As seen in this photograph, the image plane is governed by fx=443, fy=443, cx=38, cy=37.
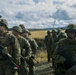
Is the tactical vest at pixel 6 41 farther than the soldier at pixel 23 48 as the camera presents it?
No

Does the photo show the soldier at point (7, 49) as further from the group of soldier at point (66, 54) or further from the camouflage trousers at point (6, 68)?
the group of soldier at point (66, 54)

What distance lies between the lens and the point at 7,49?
1222cm

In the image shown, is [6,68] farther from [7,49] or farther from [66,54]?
[66,54]

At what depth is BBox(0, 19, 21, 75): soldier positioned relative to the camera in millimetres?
12031

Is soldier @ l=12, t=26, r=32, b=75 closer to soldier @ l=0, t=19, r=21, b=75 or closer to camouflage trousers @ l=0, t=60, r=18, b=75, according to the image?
soldier @ l=0, t=19, r=21, b=75

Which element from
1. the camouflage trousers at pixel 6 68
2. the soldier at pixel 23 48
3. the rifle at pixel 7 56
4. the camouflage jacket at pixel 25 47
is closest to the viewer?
the rifle at pixel 7 56

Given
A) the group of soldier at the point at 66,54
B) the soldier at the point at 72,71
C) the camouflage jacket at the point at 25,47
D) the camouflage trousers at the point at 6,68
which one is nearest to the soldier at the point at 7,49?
the camouflage trousers at the point at 6,68

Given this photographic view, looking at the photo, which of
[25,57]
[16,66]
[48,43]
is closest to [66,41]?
[16,66]

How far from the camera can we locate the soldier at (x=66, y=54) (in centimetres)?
1084

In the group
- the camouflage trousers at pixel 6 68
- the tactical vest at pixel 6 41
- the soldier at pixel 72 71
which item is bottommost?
the camouflage trousers at pixel 6 68

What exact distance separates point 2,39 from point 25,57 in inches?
90.4

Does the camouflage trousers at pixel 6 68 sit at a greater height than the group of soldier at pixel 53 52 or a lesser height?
lesser

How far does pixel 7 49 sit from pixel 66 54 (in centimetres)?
202

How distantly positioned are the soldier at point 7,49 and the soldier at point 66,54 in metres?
1.54
